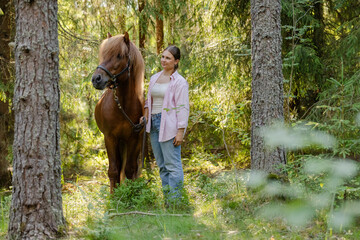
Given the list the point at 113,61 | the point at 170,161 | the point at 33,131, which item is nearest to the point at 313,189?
the point at 170,161

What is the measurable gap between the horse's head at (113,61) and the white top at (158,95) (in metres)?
0.54

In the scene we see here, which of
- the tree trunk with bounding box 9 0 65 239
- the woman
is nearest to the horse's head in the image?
the woman

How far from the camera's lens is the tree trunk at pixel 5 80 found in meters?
7.55

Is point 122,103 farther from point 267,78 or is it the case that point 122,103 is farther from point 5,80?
point 5,80

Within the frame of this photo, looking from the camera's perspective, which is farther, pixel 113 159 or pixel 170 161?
pixel 113 159

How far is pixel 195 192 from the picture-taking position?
5.43 metres

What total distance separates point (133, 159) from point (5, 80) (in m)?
4.01

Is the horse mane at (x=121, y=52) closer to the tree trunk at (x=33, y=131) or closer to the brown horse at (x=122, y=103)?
the brown horse at (x=122, y=103)

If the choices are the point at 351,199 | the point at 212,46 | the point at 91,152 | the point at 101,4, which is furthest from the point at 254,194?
the point at 91,152

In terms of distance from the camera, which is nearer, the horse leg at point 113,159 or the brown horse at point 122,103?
the brown horse at point 122,103

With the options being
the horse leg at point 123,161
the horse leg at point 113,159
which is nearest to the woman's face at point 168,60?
the horse leg at point 113,159

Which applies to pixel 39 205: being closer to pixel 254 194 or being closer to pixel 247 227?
pixel 247 227

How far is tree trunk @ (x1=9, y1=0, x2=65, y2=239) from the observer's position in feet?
10.5

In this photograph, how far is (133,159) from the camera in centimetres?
552
